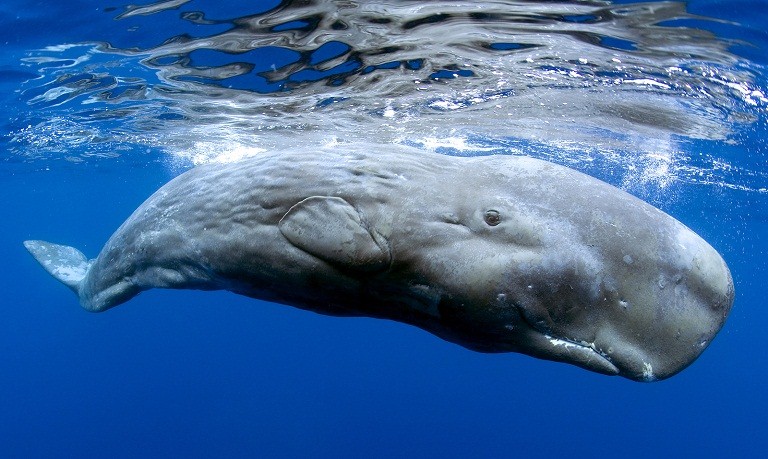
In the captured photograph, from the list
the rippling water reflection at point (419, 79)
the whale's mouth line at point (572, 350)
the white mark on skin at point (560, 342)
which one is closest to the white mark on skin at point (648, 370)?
the whale's mouth line at point (572, 350)

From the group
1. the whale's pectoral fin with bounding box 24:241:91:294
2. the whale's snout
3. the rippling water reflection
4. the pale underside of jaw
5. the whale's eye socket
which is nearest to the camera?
the whale's snout

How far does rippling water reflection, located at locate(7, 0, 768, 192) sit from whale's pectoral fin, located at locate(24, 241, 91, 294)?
416 centimetres

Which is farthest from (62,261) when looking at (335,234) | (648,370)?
(648,370)

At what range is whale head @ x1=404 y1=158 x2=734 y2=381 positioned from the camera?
132 inches

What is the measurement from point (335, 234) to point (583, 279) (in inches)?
64.1

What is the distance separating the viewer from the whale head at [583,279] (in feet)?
11.0

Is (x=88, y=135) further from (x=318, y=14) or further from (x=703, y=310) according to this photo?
(x=703, y=310)

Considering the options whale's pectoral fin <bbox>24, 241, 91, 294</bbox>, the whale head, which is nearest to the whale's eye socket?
the whale head

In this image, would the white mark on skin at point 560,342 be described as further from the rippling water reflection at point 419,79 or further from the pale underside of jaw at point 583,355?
the rippling water reflection at point 419,79

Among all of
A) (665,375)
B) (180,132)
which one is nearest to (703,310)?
(665,375)

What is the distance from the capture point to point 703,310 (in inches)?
132

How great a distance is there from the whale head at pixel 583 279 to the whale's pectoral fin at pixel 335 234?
377 millimetres

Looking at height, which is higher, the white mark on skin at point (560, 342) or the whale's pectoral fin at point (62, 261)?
the white mark on skin at point (560, 342)

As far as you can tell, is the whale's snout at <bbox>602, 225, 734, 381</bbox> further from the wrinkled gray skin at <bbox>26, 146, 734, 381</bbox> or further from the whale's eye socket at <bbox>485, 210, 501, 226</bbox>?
the whale's eye socket at <bbox>485, 210, 501, 226</bbox>
